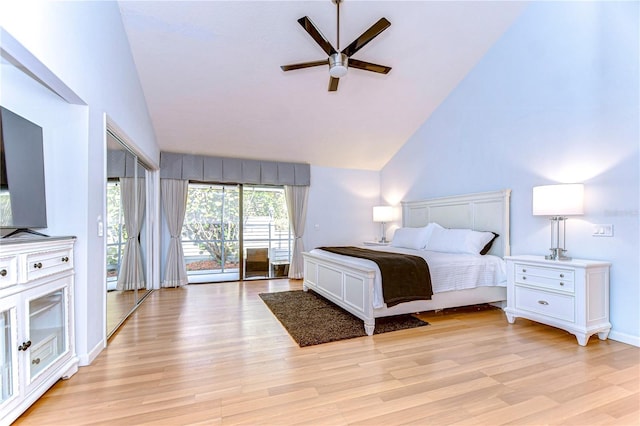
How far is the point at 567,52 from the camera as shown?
3.21 metres

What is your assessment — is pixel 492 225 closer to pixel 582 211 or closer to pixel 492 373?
pixel 582 211

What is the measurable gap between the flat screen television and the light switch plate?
4678 mm

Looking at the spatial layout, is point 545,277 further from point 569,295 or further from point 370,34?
point 370,34

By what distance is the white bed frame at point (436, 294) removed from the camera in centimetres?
304

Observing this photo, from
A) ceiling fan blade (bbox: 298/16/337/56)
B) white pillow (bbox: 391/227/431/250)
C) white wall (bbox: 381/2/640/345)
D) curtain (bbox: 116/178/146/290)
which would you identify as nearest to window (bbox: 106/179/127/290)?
curtain (bbox: 116/178/146/290)

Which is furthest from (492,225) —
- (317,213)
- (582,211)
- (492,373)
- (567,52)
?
(317,213)

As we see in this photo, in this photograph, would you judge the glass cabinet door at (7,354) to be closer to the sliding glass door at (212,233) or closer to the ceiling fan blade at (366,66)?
the ceiling fan blade at (366,66)

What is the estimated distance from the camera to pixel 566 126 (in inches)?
127

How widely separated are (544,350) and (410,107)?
146 inches

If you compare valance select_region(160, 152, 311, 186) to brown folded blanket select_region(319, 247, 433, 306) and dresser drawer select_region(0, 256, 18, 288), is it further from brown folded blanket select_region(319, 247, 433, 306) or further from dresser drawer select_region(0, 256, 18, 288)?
dresser drawer select_region(0, 256, 18, 288)

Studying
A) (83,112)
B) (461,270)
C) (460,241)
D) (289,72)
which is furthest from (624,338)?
(83,112)

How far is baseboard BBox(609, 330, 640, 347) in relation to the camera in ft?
8.73

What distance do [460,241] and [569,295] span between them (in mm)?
1341

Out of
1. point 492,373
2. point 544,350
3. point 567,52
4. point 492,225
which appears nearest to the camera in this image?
point 492,373
